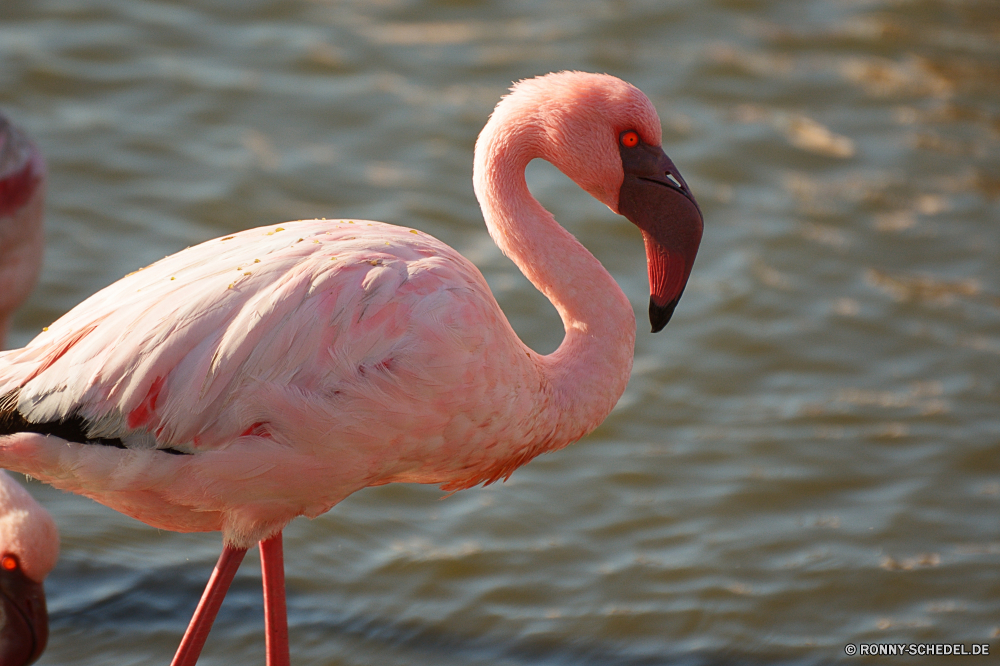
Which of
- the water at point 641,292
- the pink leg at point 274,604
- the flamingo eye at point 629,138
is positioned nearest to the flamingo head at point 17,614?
the water at point 641,292

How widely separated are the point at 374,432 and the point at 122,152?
559 cm

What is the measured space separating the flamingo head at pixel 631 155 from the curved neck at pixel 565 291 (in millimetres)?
101

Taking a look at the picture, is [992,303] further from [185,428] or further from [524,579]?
[185,428]

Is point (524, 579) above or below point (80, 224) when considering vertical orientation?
below

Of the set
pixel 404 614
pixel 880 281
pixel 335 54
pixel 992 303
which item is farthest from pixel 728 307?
pixel 335 54

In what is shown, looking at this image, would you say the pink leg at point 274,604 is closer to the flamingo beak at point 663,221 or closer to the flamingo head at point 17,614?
the flamingo head at point 17,614

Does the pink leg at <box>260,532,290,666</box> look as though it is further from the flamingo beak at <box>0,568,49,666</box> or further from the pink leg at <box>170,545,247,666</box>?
the flamingo beak at <box>0,568,49,666</box>

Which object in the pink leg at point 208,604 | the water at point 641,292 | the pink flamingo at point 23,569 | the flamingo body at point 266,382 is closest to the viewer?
the flamingo body at point 266,382

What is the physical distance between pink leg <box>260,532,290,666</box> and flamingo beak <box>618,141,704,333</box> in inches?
65.0

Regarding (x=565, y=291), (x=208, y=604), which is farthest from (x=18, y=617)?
(x=565, y=291)

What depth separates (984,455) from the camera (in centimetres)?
650

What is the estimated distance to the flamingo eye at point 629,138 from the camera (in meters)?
4.23

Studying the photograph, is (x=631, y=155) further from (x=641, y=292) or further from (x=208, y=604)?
(x=641, y=292)

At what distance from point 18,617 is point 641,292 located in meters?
4.50
